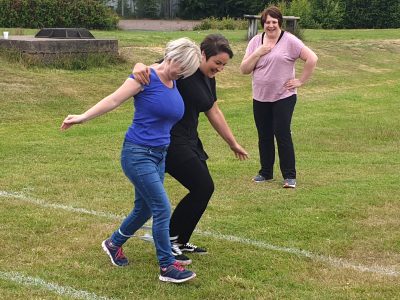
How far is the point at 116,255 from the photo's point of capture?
5062 millimetres

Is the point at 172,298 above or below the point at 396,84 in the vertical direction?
above

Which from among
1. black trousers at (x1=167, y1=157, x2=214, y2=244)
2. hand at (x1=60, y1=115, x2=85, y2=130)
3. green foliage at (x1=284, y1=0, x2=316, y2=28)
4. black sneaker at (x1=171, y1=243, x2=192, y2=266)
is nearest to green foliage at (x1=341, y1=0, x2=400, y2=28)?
green foliage at (x1=284, y1=0, x2=316, y2=28)

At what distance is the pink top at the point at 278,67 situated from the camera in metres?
7.63

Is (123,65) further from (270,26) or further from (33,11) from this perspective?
(33,11)

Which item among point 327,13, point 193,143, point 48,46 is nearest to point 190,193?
point 193,143

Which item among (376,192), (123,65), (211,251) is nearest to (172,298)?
(211,251)

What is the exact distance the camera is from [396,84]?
66.4 ft

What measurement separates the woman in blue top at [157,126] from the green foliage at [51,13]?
26.1 meters

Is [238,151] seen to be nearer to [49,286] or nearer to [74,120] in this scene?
[74,120]

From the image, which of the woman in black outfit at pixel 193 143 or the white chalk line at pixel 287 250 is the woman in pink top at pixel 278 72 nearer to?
the white chalk line at pixel 287 250

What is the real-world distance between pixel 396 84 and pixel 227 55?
1621 centimetres

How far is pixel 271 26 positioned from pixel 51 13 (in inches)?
945

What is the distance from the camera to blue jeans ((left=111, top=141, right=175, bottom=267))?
460 centimetres

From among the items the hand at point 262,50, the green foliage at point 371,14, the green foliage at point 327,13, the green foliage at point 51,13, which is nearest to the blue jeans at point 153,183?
the hand at point 262,50
